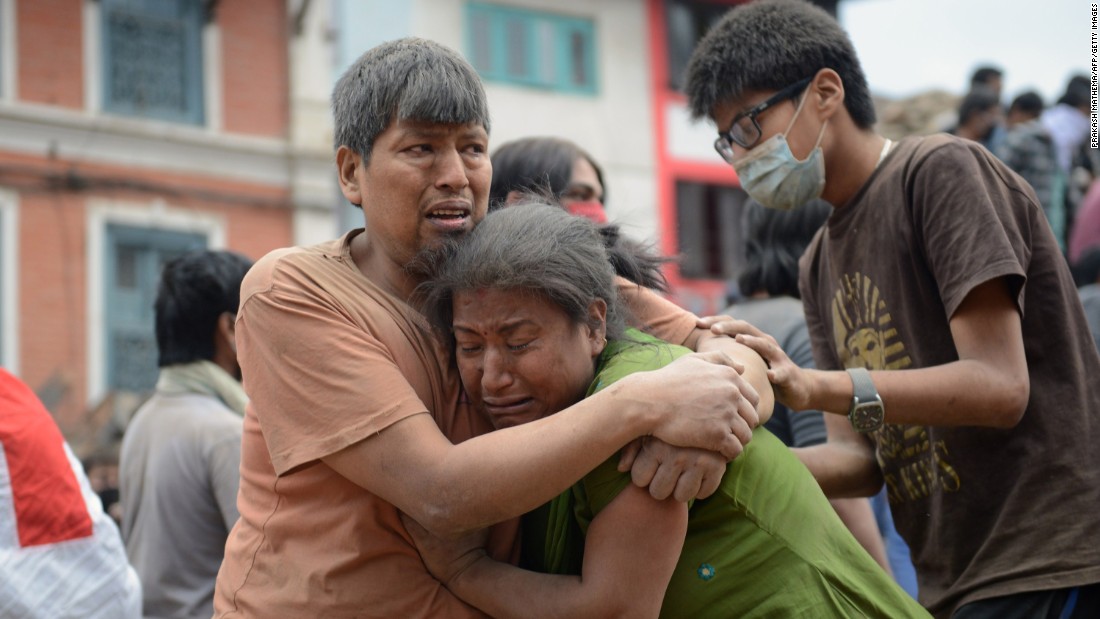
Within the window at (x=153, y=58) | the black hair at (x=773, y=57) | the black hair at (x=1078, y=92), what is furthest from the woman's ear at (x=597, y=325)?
the window at (x=153, y=58)

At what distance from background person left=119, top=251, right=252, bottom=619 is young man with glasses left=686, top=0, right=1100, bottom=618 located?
6.56ft

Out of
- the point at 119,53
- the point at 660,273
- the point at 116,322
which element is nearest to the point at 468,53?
the point at 119,53

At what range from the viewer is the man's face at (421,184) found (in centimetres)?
281

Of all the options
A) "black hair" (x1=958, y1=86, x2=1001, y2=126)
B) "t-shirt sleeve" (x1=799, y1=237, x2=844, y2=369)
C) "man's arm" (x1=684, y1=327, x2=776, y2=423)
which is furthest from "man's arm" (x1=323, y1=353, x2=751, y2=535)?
"black hair" (x1=958, y1=86, x2=1001, y2=126)

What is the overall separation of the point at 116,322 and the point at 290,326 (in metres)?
12.9

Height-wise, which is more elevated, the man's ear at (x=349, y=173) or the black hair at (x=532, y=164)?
the black hair at (x=532, y=164)

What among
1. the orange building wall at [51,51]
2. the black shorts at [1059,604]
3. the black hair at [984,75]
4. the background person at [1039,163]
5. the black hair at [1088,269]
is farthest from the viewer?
the orange building wall at [51,51]

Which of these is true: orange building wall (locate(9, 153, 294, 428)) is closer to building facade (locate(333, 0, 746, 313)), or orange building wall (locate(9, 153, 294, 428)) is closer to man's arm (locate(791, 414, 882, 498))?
building facade (locate(333, 0, 746, 313))

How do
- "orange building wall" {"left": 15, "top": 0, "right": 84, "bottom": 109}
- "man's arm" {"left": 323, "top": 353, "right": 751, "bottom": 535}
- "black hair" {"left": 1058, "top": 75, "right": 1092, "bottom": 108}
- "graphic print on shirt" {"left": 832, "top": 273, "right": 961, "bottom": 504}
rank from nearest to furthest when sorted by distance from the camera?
"man's arm" {"left": 323, "top": 353, "right": 751, "bottom": 535}, "graphic print on shirt" {"left": 832, "top": 273, "right": 961, "bottom": 504}, "black hair" {"left": 1058, "top": 75, "right": 1092, "bottom": 108}, "orange building wall" {"left": 15, "top": 0, "right": 84, "bottom": 109}

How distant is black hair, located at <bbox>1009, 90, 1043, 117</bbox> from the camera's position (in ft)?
30.5

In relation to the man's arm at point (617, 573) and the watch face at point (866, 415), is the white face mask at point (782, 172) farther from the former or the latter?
the man's arm at point (617, 573)

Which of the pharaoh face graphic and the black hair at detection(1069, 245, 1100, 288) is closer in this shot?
the pharaoh face graphic

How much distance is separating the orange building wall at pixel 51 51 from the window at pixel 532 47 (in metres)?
6.02

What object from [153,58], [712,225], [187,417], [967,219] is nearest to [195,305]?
[187,417]
